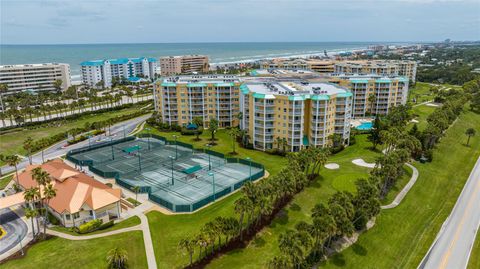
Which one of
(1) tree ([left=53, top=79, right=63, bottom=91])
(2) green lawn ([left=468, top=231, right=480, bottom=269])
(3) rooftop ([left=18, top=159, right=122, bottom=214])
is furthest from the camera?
(1) tree ([left=53, top=79, right=63, bottom=91])

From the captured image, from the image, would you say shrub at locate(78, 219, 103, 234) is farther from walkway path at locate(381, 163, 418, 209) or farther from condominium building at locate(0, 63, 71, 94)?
condominium building at locate(0, 63, 71, 94)

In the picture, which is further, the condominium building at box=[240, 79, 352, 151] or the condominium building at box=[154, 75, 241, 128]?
the condominium building at box=[154, 75, 241, 128]

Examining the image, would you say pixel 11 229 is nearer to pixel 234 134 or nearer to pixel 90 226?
pixel 90 226

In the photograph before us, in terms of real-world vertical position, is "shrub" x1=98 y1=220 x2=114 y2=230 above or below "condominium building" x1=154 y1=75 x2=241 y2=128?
below

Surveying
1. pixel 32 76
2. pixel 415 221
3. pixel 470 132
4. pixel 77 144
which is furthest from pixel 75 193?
pixel 32 76

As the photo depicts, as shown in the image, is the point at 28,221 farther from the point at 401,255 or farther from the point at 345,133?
the point at 345,133

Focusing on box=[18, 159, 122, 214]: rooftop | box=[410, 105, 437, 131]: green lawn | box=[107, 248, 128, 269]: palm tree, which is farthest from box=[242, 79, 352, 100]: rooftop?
box=[107, 248, 128, 269]: palm tree

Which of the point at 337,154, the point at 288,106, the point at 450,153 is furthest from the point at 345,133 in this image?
the point at 450,153

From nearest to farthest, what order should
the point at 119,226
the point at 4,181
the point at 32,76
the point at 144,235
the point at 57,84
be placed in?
1. the point at 144,235
2. the point at 119,226
3. the point at 4,181
4. the point at 57,84
5. the point at 32,76
